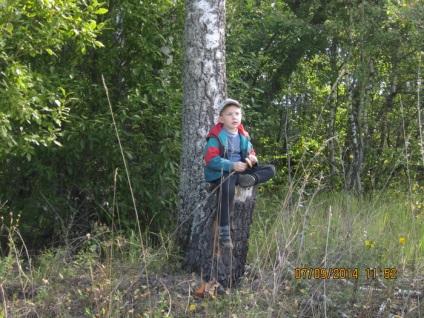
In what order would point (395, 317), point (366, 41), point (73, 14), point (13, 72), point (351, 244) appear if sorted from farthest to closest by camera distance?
point (366, 41)
point (73, 14)
point (13, 72)
point (351, 244)
point (395, 317)

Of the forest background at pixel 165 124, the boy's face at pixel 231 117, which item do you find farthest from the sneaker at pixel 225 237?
the boy's face at pixel 231 117

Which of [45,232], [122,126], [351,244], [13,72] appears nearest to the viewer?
[351,244]

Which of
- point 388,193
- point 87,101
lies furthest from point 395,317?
point 388,193

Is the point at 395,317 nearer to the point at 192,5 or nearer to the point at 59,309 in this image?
the point at 59,309

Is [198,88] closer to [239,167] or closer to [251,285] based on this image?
[239,167]

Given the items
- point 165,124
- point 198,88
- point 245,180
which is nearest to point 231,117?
point 245,180

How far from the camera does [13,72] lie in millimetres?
6520

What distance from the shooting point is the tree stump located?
5.61 meters

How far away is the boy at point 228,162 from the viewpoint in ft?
17.9

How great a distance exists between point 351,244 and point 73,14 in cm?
373
